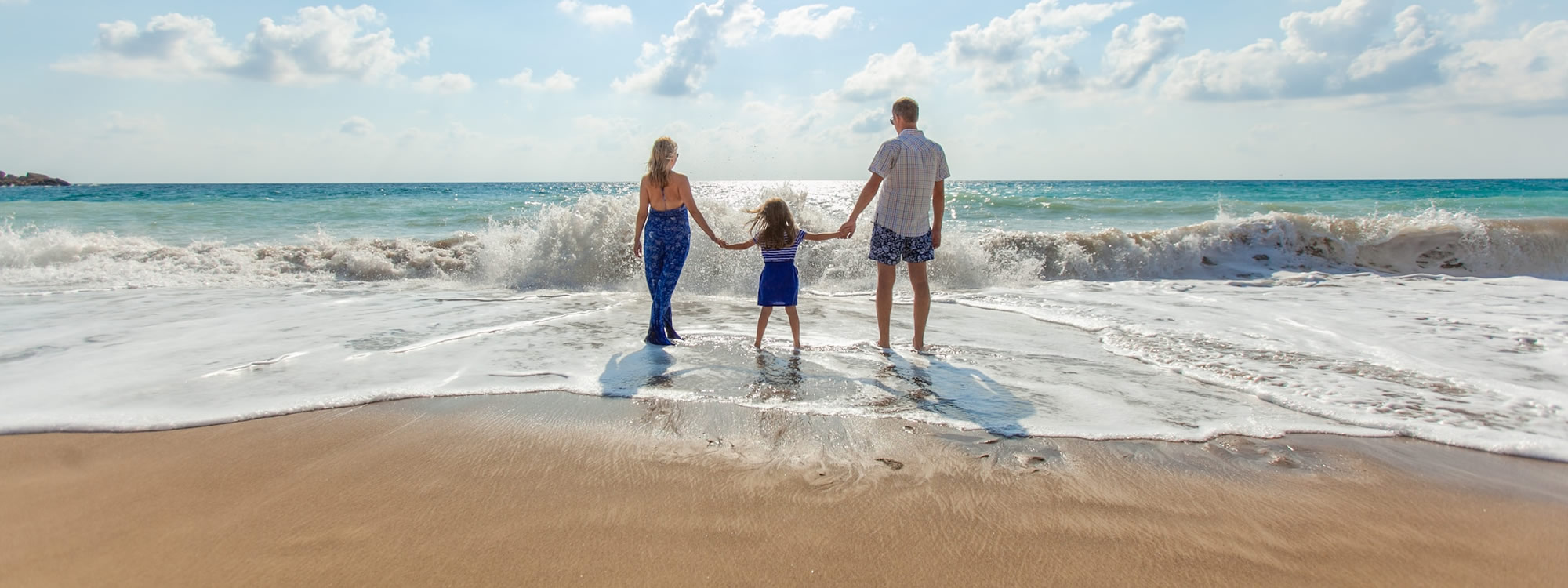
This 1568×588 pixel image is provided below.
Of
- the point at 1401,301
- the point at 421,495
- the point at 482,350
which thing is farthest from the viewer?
the point at 1401,301

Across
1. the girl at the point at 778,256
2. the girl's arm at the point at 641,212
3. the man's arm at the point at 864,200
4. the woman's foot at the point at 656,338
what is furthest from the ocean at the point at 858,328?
the man's arm at the point at 864,200

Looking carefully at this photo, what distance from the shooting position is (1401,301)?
25.1 feet

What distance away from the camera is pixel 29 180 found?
189 ft

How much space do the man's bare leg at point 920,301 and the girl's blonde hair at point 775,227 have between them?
89 cm

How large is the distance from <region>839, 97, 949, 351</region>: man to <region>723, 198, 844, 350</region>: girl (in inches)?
14.6

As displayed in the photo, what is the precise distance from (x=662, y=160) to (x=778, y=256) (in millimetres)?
1080

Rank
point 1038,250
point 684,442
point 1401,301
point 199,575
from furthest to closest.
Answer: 1. point 1038,250
2. point 1401,301
3. point 684,442
4. point 199,575

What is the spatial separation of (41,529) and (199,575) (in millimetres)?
769

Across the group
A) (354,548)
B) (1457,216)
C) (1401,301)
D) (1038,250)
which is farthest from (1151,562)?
(1457,216)

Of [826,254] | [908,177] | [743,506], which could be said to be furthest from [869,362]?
[826,254]

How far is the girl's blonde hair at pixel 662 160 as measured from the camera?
17.4 feet

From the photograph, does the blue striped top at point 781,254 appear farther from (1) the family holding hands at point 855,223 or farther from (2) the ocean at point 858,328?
(2) the ocean at point 858,328

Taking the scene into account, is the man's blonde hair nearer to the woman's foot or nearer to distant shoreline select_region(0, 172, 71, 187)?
the woman's foot

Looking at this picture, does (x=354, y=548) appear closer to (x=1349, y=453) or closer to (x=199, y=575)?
(x=199, y=575)
